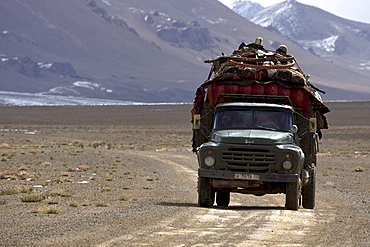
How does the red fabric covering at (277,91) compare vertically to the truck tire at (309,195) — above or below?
above

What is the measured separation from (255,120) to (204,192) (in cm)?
195

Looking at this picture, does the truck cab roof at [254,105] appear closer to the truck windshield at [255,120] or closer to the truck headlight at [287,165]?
the truck windshield at [255,120]

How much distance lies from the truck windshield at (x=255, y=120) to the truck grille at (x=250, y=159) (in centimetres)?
92

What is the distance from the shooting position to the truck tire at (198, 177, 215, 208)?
15533 millimetres

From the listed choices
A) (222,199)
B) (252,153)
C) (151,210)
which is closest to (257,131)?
(252,153)

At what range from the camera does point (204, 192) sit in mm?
15539

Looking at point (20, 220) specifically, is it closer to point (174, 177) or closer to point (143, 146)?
point (174, 177)

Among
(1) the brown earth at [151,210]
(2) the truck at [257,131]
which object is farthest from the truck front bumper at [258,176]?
(1) the brown earth at [151,210]

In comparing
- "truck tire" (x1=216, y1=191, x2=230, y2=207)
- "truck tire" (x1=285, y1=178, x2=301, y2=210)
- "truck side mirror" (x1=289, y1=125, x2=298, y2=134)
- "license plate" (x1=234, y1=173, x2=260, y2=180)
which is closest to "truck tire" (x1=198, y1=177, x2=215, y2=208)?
"license plate" (x1=234, y1=173, x2=260, y2=180)

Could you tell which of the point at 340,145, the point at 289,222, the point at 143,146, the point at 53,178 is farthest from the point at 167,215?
the point at 340,145

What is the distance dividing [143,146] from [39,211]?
4122 centimetres

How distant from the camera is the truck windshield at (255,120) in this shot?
15719 millimetres

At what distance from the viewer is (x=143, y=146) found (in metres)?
55.7

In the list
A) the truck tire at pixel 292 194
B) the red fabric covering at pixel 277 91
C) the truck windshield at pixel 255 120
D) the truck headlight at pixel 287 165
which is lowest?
the truck tire at pixel 292 194
